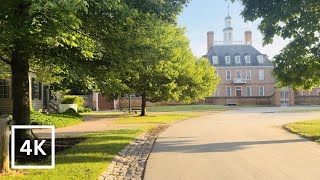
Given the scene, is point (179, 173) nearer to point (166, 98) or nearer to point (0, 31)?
point (0, 31)

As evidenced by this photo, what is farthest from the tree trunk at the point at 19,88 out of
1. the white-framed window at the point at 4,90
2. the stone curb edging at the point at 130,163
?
the white-framed window at the point at 4,90

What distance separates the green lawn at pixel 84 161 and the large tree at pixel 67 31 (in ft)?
7.01

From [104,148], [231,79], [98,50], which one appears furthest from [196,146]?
[231,79]

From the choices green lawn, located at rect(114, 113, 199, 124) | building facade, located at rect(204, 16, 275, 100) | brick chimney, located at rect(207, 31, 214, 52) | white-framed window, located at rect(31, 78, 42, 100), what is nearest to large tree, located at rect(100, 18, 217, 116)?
green lawn, located at rect(114, 113, 199, 124)

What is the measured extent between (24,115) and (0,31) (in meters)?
4.21

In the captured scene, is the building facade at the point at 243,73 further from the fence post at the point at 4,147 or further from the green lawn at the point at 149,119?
the fence post at the point at 4,147

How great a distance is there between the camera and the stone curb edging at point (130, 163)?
29.3 feet

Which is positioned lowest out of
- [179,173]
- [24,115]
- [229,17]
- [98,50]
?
[179,173]

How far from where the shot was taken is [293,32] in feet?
49.6

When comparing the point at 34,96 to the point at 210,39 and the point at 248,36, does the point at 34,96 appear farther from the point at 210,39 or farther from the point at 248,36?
the point at 248,36

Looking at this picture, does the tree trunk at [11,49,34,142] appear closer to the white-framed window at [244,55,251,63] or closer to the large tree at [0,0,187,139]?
the large tree at [0,0,187,139]

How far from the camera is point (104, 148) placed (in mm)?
12711

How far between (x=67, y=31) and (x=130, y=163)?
3.60 m

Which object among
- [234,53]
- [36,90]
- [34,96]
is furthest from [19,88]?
[234,53]
